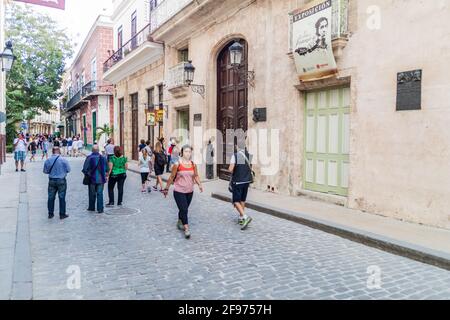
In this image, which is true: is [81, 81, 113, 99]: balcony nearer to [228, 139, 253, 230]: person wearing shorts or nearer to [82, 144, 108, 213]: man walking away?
[82, 144, 108, 213]: man walking away

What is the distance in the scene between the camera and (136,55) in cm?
1967

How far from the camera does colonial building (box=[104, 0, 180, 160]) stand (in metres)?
18.1

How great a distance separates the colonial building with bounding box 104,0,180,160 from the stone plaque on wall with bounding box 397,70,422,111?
34.0ft

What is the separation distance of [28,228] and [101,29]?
2511 cm

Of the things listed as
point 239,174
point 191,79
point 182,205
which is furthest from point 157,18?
point 182,205

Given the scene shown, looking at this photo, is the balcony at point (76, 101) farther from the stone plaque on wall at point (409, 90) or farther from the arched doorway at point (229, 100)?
the stone plaque on wall at point (409, 90)

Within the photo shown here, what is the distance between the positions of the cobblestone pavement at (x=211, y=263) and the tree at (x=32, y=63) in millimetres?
28162

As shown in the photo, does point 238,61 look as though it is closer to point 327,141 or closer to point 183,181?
point 327,141

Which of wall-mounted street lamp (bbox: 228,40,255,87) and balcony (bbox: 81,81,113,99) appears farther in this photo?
balcony (bbox: 81,81,113,99)

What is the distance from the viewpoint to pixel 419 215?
6941mm

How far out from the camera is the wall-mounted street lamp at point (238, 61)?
421 inches

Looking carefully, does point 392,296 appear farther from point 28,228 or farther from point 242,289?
point 28,228

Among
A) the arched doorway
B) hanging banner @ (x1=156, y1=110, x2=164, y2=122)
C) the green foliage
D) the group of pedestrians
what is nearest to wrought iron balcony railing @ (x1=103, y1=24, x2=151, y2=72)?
hanging banner @ (x1=156, y1=110, x2=164, y2=122)

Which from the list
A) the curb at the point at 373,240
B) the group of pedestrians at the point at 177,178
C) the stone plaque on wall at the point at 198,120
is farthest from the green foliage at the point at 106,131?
the curb at the point at 373,240
